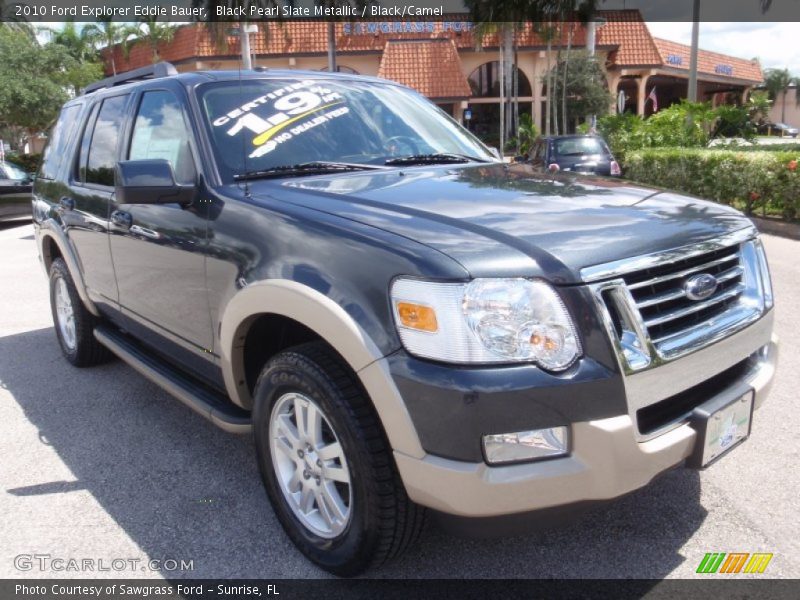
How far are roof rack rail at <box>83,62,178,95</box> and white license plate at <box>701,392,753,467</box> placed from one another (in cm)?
315

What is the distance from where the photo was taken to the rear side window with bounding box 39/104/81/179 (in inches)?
195

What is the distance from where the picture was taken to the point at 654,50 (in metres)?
35.3

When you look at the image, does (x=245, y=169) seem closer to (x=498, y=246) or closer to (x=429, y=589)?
(x=498, y=246)

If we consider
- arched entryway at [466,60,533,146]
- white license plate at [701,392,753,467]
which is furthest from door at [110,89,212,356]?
arched entryway at [466,60,533,146]

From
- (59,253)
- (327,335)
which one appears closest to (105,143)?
(59,253)

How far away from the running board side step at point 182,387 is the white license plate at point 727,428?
5.85 ft

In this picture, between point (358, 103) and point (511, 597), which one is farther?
point (358, 103)

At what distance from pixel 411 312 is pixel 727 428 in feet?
4.01

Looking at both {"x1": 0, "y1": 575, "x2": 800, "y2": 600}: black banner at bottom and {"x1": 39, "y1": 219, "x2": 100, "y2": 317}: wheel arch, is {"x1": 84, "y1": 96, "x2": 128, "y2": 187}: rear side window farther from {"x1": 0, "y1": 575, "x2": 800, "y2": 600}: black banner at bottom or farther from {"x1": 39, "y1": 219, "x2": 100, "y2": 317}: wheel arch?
{"x1": 0, "y1": 575, "x2": 800, "y2": 600}: black banner at bottom

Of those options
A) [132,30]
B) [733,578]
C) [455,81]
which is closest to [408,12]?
[455,81]

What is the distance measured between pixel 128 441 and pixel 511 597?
242 cm

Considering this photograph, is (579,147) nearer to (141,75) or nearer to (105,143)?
(141,75)

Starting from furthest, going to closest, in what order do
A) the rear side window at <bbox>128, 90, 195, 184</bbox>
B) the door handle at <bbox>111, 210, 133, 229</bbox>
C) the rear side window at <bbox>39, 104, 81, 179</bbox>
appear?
the rear side window at <bbox>39, 104, 81, 179</bbox>, the door handle at <bbox>111, 210, 133, 229</bbox>, the rear side window at <bbox>128, 90, 195, 184</bbox>

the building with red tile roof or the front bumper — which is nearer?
the front bumper
